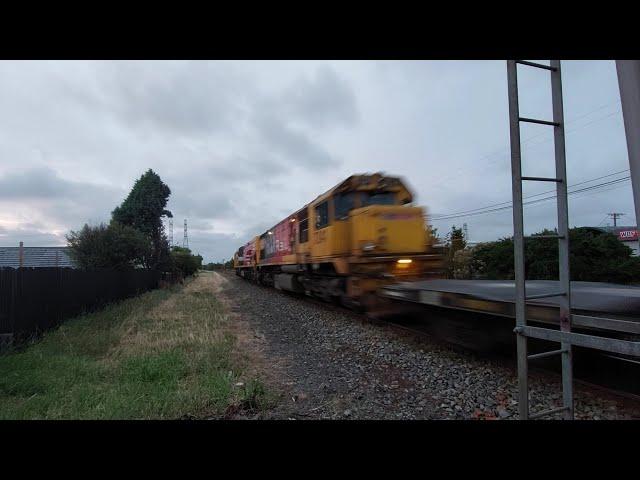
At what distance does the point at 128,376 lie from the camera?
6.14 meters

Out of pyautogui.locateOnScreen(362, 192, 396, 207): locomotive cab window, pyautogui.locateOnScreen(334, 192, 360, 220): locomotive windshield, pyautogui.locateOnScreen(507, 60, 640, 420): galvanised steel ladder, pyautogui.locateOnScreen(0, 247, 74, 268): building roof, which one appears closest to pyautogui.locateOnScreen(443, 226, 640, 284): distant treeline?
pyautogui.locateOnScreen(362, 192, 396, 207): locomotive cab window

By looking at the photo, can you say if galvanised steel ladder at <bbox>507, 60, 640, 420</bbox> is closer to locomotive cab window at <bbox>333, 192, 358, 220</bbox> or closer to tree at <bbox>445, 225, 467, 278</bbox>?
locomotive cab window at <bbox>333, 192, 358, 220</bbox>

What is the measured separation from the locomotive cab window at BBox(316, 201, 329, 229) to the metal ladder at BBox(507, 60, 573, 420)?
358 inches

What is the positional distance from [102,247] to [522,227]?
1844 centimetres

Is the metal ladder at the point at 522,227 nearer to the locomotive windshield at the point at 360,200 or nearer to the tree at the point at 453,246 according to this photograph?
the locomotive windshield at the point at 360,200

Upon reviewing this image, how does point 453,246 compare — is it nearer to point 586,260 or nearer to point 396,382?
point 586,260

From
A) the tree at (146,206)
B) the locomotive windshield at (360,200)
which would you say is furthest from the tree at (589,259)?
the tree at (146,206)

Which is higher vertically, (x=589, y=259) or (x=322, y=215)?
(x=322, y=215)

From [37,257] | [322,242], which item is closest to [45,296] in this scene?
[322,242]

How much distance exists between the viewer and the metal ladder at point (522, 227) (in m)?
2.83

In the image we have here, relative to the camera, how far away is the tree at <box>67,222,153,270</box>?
57.3 feet
